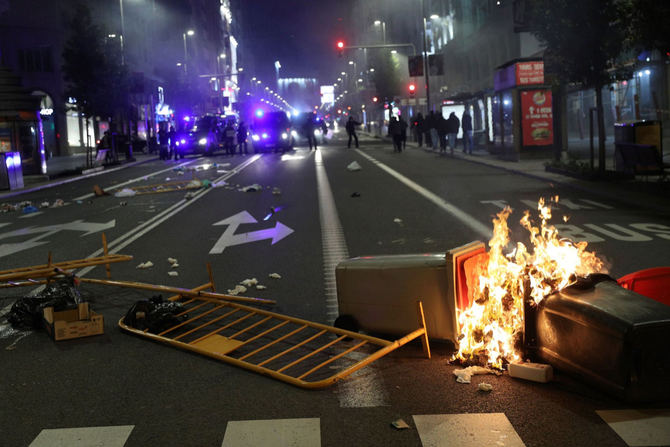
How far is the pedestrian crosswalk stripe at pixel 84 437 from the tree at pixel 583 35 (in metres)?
17.3

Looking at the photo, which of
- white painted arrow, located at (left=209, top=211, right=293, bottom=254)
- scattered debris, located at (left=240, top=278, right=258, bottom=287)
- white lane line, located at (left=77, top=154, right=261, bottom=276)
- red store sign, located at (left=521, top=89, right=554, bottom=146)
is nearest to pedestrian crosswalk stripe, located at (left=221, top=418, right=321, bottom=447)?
scattered debris, located at (left=240, top=278, right=258, bottom=287)

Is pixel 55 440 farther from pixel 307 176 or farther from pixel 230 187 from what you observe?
pixel 307 176

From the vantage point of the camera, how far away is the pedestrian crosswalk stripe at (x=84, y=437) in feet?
14.4

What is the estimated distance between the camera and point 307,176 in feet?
83.9

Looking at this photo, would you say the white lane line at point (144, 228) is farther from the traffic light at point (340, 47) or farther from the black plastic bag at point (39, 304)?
the traffic light at point (340, 47)

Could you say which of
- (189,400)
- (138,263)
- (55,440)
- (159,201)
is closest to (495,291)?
(189,400)

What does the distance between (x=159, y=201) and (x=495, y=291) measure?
14.8 metres

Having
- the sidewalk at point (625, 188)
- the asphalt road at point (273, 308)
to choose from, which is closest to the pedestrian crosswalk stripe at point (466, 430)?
the asphalt road at point (273, 308)

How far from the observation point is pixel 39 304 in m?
7.22

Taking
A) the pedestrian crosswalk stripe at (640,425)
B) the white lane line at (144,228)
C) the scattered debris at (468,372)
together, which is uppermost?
the white lane line at (144,228)

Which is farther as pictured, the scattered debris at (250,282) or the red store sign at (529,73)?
the red store sign at (529,73)

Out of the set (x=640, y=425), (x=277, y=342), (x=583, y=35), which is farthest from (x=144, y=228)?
(x=583, y=35)

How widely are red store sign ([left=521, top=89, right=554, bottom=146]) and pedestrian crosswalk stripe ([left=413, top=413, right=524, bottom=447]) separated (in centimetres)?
2739

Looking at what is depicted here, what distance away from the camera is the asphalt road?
4.67 metres
